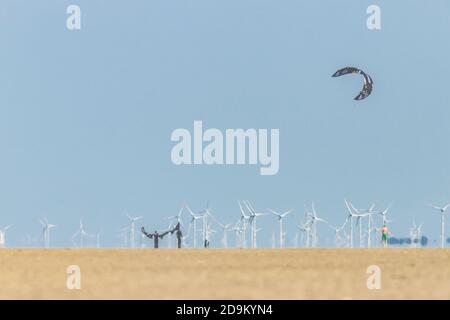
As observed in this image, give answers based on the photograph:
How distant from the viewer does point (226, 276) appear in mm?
67062

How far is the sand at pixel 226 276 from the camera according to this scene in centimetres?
5662

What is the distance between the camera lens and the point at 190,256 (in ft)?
301

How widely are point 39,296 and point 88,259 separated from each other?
106 feet

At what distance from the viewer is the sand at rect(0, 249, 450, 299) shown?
56.6m
